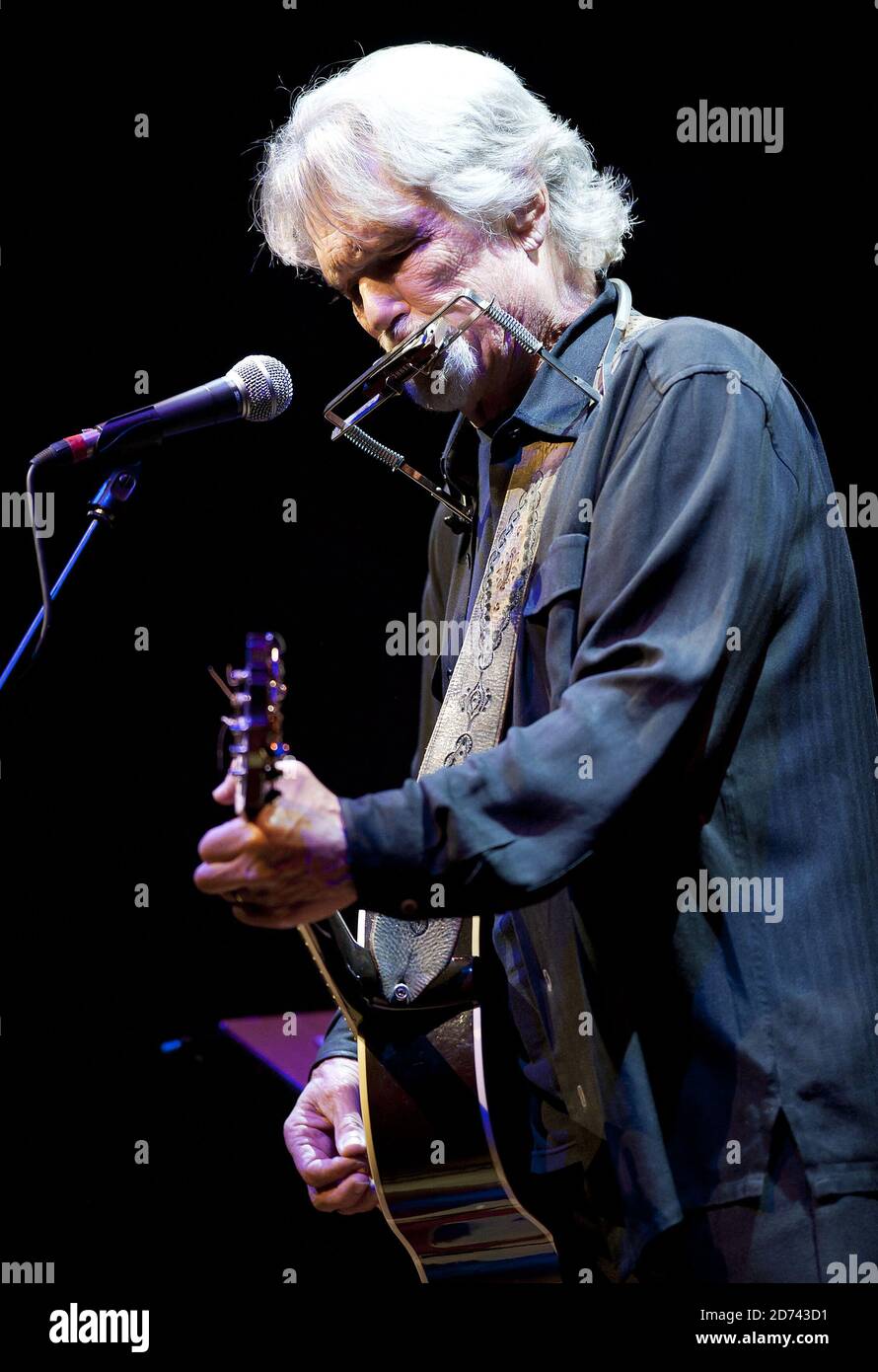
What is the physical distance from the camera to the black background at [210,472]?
2473 mm

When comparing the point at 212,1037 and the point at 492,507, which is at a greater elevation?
the point at 492,507

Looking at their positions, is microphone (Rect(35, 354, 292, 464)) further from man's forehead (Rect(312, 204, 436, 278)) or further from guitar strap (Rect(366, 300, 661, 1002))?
guitar strap (Rect(366, 300, 661, 1002))

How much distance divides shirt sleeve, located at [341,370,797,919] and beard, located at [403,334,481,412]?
0.45m

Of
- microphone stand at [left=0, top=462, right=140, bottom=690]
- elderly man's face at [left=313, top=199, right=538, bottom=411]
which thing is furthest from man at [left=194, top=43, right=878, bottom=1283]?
microphone stand at [left=0, top=462, right=140, bottom=690]

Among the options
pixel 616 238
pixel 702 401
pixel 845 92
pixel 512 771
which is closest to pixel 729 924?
pixel 512 771

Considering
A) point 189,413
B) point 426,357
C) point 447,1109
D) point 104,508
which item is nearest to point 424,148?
point 426,357

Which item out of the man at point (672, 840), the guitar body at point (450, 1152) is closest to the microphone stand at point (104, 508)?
the man at point (672, 840)

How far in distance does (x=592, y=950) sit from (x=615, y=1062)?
129mm

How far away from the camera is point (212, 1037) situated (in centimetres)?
269

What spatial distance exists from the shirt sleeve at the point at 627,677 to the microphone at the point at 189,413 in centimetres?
55

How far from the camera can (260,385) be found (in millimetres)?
1757

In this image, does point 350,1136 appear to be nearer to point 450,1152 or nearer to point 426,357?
point 450,1152

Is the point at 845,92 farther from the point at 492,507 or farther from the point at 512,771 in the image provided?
the point at 512,771

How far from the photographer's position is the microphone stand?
1648mm
